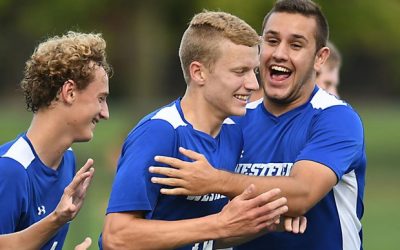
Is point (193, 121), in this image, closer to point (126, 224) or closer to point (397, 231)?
point (126, 224)

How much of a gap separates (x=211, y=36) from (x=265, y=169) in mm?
968

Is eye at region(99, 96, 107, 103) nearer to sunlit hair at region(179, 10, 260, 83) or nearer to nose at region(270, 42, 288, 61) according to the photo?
sunlit hair at region(179, 10, 260, 83)

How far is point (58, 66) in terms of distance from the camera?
20.4 feet

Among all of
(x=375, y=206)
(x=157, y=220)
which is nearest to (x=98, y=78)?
(x=157, y=220)

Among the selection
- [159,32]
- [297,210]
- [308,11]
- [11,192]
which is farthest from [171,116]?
[159,32]

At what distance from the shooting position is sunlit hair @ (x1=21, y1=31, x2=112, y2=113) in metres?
6.20

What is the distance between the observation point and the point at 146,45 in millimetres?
23438

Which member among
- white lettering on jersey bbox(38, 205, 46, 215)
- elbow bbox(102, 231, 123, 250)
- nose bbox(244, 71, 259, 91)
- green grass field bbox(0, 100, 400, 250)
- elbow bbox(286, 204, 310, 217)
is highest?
green grass field bbox(0, 100, 400, 250)

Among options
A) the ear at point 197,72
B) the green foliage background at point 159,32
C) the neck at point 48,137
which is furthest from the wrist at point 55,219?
the green foliage background at point 159,32

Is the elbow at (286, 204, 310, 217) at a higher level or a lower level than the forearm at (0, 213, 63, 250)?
higher

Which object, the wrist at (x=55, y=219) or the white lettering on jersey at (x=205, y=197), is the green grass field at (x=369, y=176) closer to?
the white lettering on jersey at (x=205, y=197)

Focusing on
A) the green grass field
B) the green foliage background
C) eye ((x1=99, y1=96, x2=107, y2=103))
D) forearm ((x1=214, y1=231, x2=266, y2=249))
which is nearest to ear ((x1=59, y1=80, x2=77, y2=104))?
eye ((x1=99, y1=96, x2=107, y2=103))

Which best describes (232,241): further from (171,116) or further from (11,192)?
(11,192)

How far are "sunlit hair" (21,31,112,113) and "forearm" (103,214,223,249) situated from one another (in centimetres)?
106
